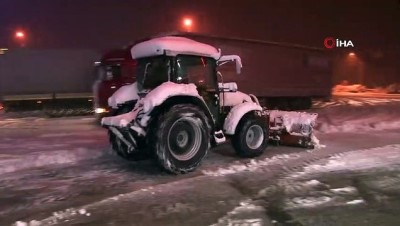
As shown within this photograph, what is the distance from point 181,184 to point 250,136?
278 cm

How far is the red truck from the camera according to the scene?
15.8m

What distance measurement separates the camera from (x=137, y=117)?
827cm

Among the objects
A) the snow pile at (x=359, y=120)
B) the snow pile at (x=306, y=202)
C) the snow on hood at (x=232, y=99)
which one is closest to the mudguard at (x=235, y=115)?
the snow on hood at (x=232, y=99)

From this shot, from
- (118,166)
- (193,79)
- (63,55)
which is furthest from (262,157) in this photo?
(63,55)

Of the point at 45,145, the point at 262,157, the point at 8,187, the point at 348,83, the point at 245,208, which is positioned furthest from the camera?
the point at 348,83

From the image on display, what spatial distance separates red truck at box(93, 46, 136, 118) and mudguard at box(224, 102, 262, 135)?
21.7 feet

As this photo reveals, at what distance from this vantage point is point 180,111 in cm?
825

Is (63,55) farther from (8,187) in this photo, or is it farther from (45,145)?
(8,187)

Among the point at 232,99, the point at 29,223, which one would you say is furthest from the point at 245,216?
the point at 232,99

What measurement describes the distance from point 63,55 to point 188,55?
45.5ft

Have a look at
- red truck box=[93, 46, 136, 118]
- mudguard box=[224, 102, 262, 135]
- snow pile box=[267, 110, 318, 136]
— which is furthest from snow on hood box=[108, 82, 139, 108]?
red truck box=[93, 46, 136, 118]

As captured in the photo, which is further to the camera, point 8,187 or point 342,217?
point 8,187

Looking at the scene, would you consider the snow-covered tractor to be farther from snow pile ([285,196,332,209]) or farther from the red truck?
the red truck

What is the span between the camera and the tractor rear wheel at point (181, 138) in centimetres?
809
